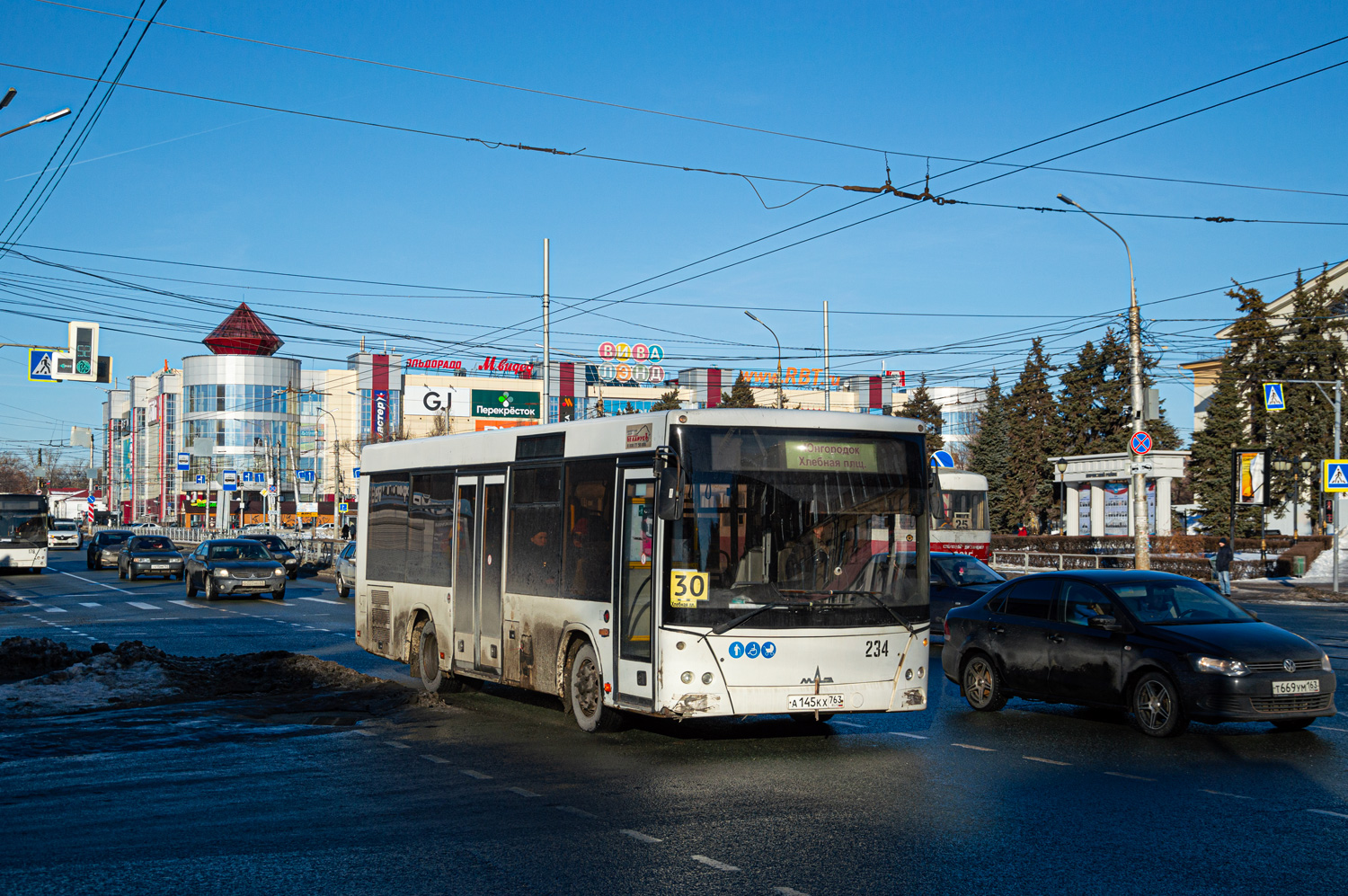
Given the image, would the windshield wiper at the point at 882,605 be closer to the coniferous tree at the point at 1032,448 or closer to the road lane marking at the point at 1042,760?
the road lane marking at the point at 1042,760

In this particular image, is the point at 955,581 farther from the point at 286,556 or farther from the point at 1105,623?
the point at 286,556

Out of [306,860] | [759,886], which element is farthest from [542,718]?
[759,886]

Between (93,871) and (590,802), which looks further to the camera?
(590,802)

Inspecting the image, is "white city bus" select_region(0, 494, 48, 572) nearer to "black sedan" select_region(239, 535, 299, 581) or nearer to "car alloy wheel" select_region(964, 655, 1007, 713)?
"black sedan" select_region(239, 535, 299, 581)

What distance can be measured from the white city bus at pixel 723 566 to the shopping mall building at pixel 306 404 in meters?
106

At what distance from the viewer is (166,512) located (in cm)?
14475

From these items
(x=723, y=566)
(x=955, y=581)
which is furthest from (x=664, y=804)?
(x=955, y=581)

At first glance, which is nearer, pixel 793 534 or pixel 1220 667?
pixel 793 534

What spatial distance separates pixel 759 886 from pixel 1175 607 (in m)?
7.06

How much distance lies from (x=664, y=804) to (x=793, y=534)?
285 centimetres

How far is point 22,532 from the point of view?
51156mm

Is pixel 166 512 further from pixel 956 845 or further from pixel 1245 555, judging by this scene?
pixel 956 845

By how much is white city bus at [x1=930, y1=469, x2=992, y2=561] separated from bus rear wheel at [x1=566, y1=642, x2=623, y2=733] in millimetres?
29703

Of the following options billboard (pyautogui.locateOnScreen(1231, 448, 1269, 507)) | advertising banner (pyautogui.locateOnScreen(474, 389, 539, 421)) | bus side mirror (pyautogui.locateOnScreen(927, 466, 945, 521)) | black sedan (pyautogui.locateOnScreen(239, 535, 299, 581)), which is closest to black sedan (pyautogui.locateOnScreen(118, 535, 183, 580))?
black sedan (pyautogui.locateOnScreen(239, 535, 299, 581))
